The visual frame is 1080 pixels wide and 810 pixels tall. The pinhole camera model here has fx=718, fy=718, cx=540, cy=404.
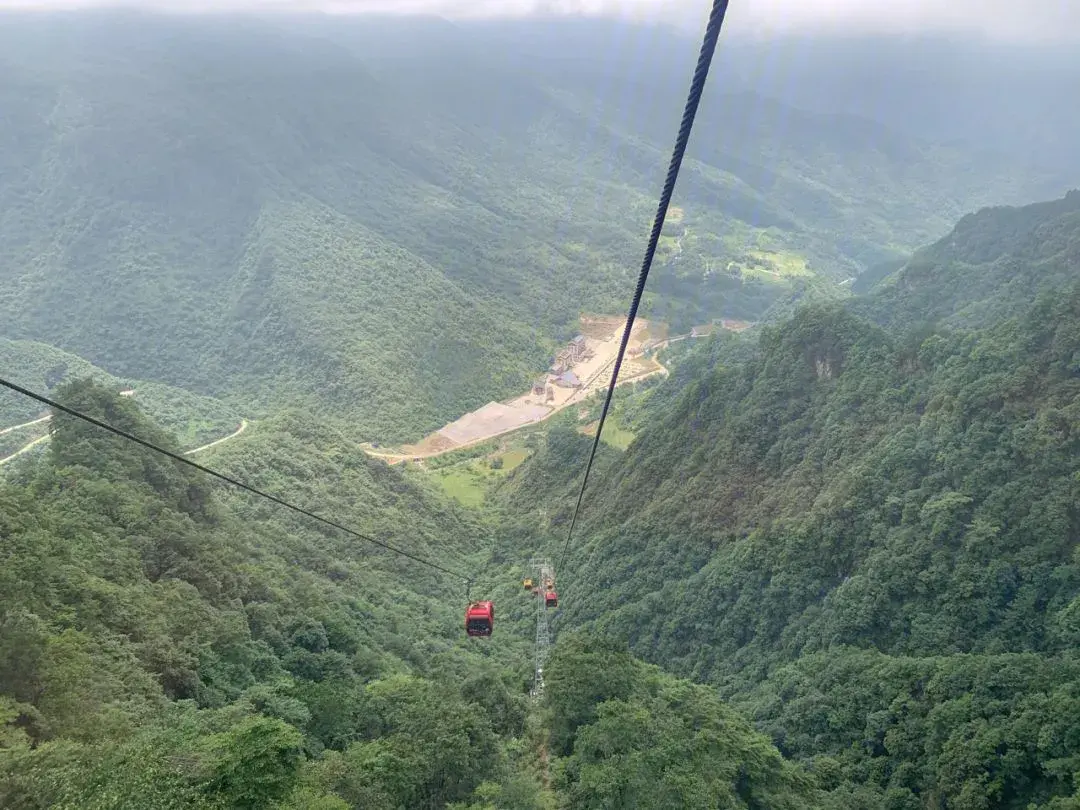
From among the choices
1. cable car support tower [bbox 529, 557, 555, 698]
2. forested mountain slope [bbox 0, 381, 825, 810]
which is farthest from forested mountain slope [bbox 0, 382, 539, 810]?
cable car support tower [bbox 529, 557, 555, 698]

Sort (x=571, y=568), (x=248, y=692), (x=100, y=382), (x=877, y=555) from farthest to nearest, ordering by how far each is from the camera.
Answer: (x=100, y=382) < (x=571, y=568) < (x=877, y=555) < (x=248, y=692)

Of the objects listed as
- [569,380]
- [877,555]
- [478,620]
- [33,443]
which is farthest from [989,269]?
[33,443]

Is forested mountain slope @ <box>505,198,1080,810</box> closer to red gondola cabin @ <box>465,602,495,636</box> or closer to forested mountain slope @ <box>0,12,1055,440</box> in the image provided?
red gondola cabin @ <box>465,602,495,636</box>

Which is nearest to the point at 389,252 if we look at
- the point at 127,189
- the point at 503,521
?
the point at 127,189

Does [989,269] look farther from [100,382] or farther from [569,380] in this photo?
[100,382]

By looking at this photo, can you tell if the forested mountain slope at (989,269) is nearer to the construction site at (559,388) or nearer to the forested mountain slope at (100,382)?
the construction site at (559,388)

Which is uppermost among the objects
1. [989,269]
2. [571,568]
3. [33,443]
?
[989,269]

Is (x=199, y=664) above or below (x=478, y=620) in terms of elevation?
above

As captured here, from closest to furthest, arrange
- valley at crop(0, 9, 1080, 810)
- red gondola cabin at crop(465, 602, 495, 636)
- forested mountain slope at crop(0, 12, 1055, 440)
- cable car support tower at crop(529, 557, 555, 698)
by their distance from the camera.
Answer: valley at crop(0, 9, 1080, 810)
red gondola cabin at crop(465, 602, 495, 636)
cable car support tower at crop(529, 557, 555, 698)
forested mountain slope at crop(0, 12, 1055, 440)

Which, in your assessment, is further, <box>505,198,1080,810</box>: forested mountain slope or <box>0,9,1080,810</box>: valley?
<box>505,198,1080,810</box>: forested mountain slope

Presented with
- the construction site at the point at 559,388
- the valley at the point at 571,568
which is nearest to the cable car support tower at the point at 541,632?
the valley at the point at 571,568
